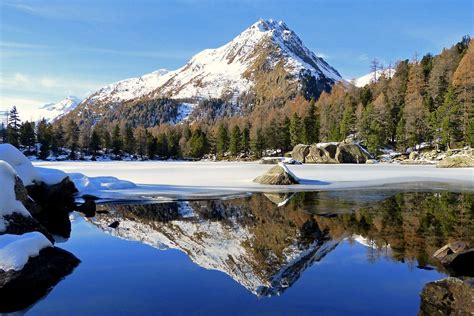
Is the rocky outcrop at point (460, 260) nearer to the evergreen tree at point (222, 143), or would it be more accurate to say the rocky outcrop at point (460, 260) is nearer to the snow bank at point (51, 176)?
the snow bank at point (51, 176)

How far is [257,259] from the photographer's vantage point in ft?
34.1

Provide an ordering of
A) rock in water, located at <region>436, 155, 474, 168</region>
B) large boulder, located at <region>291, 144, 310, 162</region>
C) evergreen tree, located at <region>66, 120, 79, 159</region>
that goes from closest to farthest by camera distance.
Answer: rock in water, located at <region>436, 155, 474, 168</region> < large boulder, located at <region>291, 144, 310, 162</region> < evergreen tree, located at <region>66, 120, 79, 159</region>

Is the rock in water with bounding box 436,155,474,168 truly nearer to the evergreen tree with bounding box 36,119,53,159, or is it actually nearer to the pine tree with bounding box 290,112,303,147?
the pine tree with bounding box 290,112,303,147

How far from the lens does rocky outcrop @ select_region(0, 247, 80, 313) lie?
759 cm

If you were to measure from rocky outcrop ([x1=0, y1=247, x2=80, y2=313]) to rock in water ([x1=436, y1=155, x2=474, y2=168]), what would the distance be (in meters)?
49.8

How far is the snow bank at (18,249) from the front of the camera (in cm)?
820

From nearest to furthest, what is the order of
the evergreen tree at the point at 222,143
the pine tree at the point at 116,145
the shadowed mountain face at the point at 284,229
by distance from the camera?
the shadowed mountain face at the point at 284,229, the evergreen tree at the point at 222,143, the pine tree at the point at 116,145

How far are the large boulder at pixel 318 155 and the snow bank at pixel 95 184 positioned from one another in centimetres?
4892

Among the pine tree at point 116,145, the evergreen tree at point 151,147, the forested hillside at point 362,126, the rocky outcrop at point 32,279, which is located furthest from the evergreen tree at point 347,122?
the rocky outcrop at point 32,279

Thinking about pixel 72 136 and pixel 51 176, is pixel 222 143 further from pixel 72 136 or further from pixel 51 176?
pixel 51 176

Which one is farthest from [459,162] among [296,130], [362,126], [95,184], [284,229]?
[296,130]

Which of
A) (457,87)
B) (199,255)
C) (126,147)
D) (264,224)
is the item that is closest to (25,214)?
(199,255)

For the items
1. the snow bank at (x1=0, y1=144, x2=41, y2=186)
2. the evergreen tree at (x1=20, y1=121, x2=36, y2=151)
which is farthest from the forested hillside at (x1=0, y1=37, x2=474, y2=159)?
the snow bank at (x1=0, y1=144, x2=41, y2=186)

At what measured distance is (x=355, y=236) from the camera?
42.4 feet
